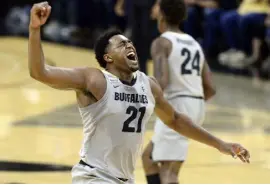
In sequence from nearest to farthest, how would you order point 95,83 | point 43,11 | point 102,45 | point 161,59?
point 43,11 → point 95,83 → point 102,45 → point 161,59

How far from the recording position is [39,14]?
4234mm

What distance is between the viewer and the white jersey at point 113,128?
4.73 meters

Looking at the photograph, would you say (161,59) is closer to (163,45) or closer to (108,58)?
(163,45)

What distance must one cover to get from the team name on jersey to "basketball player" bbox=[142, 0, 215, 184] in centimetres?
145

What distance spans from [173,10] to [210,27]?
829cm

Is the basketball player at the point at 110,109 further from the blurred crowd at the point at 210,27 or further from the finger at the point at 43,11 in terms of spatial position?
the blurred crowd at the point at 210,27

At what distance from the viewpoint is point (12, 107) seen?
36.2ft

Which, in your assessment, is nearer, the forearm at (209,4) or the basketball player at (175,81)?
the basketball player at (175,81)

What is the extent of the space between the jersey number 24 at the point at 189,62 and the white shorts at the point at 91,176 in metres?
1.85

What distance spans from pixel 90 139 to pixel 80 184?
27 centimetres

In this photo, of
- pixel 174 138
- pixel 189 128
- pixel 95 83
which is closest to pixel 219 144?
pixel 189 128

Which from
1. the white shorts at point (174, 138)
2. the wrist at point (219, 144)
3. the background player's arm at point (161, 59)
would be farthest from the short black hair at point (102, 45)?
the white shorts at point (174, 138)

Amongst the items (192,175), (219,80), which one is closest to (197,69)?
(192,175)

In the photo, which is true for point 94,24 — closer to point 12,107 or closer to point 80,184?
point 12,107
